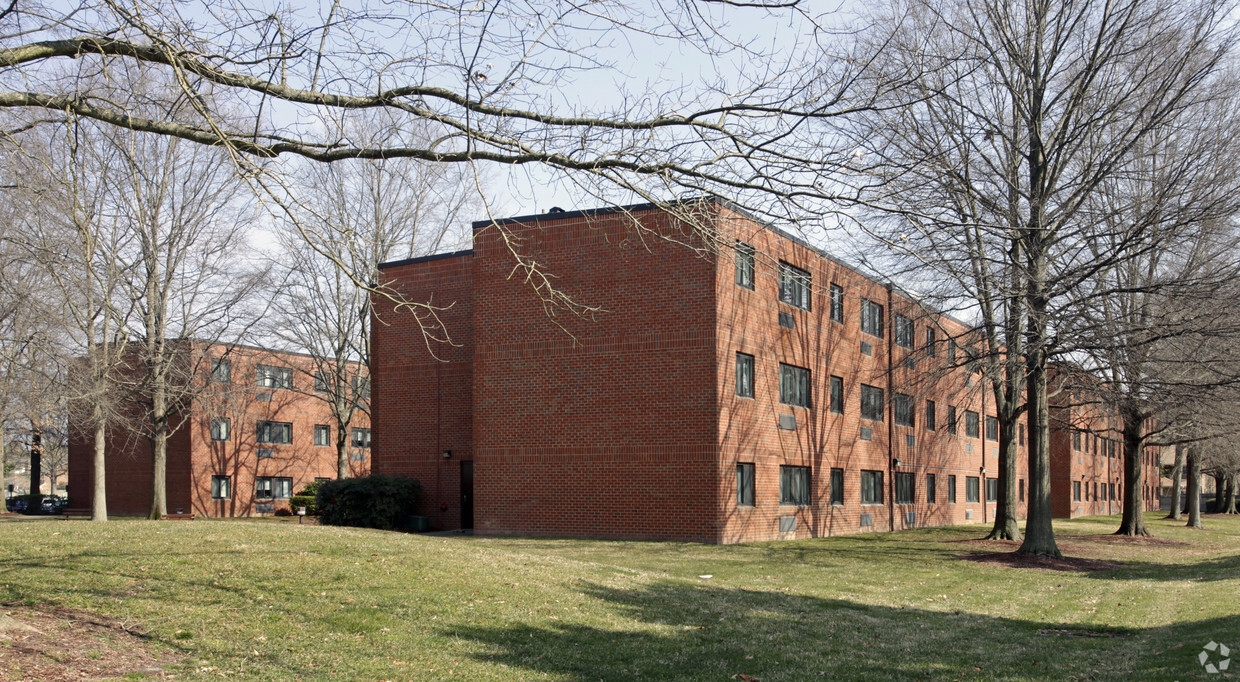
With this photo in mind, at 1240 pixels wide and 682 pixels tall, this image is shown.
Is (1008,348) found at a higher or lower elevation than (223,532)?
higher

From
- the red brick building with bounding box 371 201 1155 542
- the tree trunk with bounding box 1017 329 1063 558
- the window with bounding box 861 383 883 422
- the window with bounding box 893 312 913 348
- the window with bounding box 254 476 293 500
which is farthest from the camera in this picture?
the window with bounding box 254 476 293 500

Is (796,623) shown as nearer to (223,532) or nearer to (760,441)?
(223,532)

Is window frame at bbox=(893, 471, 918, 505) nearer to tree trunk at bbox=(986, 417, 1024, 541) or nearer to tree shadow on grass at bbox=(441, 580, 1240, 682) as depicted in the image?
tree trunk at bbox=(986, 417, 1024, 541)

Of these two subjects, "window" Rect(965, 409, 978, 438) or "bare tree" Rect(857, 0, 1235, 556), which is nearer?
"bare tree" Rect(857, 0, 1235, 556)

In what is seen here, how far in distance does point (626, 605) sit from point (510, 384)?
15.2 m

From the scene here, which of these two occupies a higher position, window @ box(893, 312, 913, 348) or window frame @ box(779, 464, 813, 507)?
window @ box(893, 312, 913, 348)

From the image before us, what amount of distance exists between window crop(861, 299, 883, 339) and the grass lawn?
17.5 m

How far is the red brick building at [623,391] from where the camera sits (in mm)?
25109

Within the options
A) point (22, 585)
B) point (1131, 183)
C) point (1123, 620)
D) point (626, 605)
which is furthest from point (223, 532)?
point (1131, 183)

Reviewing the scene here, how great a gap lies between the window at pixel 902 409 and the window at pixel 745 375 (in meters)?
12.4

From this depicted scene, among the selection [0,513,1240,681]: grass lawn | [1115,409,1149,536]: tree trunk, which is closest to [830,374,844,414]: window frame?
[1115,409,1149,536]: tree trunk

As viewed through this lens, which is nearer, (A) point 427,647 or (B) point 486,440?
(A) point 427,647

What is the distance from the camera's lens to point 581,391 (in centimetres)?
2623

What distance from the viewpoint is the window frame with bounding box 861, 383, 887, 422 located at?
35.2 meters
